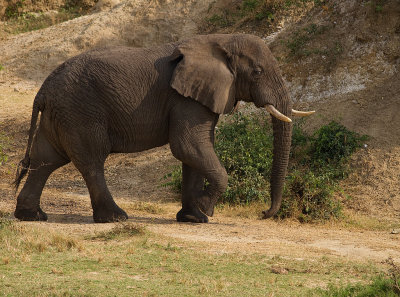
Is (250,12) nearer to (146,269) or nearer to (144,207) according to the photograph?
(144,207)

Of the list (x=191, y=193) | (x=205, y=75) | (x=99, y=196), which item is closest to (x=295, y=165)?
(x=191, y=193)

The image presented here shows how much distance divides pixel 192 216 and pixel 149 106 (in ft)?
5.62

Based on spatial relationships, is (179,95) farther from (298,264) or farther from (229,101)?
(298,264)

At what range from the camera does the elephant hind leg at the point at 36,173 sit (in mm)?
Result: 10766

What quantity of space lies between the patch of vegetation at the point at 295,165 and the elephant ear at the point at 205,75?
7.10 ft

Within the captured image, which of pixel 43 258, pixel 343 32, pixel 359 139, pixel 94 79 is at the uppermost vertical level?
pixel 343 32

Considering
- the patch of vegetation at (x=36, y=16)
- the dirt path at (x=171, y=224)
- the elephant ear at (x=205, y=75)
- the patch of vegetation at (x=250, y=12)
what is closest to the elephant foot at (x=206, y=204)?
the dirt path at (x=171, y=224)

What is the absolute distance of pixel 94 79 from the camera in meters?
10.4

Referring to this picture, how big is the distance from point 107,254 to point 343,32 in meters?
9.81

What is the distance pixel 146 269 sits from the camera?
27.0 feet

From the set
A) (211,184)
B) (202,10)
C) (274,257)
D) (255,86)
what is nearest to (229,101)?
(255,86)

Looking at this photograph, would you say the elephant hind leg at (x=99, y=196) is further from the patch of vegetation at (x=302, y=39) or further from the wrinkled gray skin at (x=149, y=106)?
the patch of vegetation at (x=302, y=39)

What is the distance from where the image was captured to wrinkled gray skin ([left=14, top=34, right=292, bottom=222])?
406 inches

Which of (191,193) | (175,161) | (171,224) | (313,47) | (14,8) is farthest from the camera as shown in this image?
(14,8)
